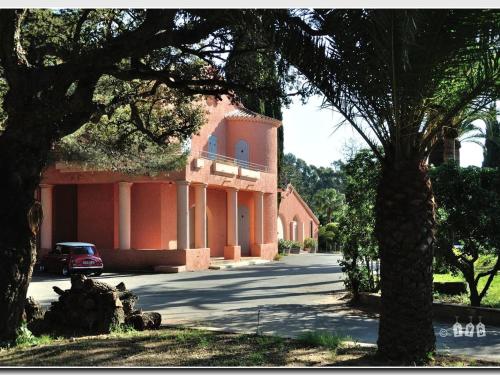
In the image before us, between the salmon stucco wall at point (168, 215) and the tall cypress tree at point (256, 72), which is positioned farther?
the salmon stucco wall at point (168, 215)

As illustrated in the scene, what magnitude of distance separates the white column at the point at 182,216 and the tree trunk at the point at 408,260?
1862cm

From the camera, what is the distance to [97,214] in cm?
2688

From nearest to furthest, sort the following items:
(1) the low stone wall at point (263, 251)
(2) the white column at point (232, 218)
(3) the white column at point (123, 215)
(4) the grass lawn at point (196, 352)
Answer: (4) the grass lawn at point (196, 352), (3) the white column at point (123, 215), (2) the white column at point (232, 218), (1) the low stone wall at point (263, 251)

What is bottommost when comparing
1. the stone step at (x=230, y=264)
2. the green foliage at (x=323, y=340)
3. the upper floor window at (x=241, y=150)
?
the stone step at (x=230, y=264)

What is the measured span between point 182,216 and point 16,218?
16695mm

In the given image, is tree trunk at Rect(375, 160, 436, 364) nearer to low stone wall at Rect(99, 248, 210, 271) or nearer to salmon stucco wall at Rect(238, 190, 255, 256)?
low stone wall at Rect(99, 248, 210, 271)

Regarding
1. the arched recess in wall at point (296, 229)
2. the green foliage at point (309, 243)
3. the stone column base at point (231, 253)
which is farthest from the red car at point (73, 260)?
the green foliage at point (309, 243)

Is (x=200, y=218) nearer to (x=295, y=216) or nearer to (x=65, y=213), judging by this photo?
(x=65, y=213)

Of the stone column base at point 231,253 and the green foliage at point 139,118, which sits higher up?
the green foliage at point 139,118

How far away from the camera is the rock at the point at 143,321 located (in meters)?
9.54

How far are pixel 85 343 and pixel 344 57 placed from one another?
16.9 feet

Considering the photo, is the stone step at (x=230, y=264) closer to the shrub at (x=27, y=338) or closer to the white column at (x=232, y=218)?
the white column at (x=232, y=218)

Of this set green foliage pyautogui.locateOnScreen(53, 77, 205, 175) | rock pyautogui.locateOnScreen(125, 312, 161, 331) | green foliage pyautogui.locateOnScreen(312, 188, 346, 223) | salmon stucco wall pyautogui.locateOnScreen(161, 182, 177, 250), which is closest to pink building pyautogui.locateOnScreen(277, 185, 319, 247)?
green foliage pyautogui.locateOnScreen(312, 188, 346, 223)

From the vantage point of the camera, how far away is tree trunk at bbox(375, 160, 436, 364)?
649 centimetres
